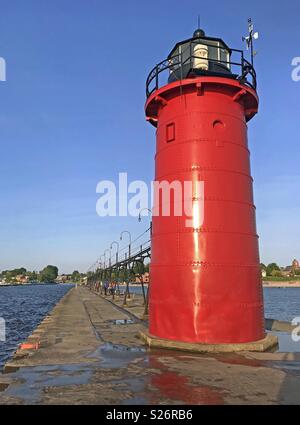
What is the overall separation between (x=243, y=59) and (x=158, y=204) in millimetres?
5387

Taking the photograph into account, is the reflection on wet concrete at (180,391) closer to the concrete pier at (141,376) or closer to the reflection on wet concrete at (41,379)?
the concrete pier at (141,376)

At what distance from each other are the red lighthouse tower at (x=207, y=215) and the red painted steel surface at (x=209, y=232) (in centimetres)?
3

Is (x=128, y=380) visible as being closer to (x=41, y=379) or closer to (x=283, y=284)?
(x=41, y=379)

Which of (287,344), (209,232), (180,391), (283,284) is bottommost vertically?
(283,284)

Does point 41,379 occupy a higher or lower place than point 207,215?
lower

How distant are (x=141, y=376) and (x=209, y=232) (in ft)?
16.2

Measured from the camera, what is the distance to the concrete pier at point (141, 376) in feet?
22.5

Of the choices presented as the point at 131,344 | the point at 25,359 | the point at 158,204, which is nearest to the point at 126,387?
the point at 25,359

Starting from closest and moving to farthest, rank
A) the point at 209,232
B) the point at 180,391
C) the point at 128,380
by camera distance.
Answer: the point at 180,391 < the point at 128,380 < the point at 209,232

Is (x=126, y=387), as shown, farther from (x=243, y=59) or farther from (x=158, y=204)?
(x=243, y=59)

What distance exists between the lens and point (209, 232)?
39.4 ft

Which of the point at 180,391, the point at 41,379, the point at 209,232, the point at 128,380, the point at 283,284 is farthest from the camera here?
the point at 283,284

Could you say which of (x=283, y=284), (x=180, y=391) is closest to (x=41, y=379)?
(x=180, y=391)

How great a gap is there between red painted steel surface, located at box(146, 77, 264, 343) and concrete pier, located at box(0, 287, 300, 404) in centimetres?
111
